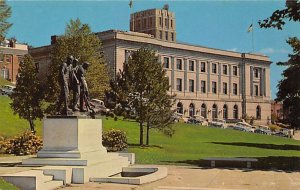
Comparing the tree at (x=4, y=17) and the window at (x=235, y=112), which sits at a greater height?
the tree at (x=4, y=17)

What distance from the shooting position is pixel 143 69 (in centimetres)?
3284

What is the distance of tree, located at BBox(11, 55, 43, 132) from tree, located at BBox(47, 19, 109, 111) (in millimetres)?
1214

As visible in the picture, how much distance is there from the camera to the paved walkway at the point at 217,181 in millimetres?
14484

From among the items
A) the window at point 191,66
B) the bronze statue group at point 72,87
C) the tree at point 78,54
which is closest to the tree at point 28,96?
the tree at point 78,54

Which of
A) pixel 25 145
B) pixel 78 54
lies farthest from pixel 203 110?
pixel 25 145

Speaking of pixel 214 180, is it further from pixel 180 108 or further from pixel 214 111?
pixel 214 111

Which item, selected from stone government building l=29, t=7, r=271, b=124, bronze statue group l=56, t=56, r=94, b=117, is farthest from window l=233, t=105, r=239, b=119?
bronze statue group l=56, t=56, r=94, b=117

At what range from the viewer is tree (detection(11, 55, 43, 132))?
109 ft

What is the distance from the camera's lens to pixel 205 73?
90688 millimetres

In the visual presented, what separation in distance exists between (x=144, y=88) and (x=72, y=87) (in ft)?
47.0

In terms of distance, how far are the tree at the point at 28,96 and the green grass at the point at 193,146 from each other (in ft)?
23.7

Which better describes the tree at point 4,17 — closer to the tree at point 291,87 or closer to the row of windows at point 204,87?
the tree at point 291,87

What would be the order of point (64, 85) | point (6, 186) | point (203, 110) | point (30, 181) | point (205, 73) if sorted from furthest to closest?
point (203, 110), point (205, 73), point (64, 85), point (30, 181), point (6, 186)

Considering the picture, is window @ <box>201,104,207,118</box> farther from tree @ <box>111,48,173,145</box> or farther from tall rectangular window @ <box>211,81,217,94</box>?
tree @ <box>111,48,173,145</box>
